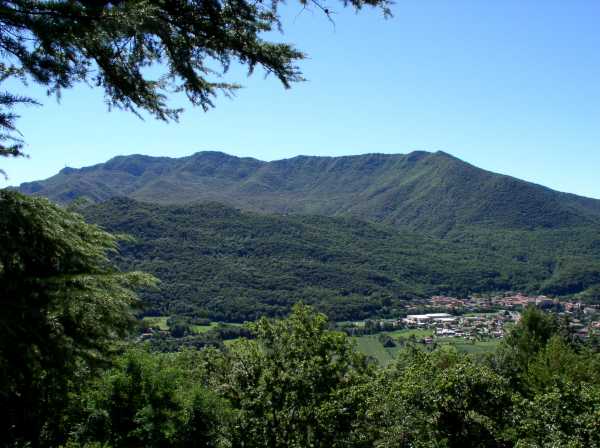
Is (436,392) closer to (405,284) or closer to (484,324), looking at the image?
(484,324)

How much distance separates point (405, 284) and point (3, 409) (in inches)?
5037

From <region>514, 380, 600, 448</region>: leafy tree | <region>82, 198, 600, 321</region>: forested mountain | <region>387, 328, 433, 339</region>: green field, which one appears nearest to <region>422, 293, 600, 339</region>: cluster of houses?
<region>387, 328, 433, 339</region>: green field

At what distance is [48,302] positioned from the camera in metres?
3.80

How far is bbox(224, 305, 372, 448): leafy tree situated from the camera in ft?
35.4

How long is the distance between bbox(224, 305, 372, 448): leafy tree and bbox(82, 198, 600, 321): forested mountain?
69780mm

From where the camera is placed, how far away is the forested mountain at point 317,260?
100 meters

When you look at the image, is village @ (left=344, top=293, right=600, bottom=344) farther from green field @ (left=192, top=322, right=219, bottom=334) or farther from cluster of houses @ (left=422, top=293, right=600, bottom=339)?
green field @ (left=192, top=322, right=219, bottom=334)

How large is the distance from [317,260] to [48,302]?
133259 millimetres

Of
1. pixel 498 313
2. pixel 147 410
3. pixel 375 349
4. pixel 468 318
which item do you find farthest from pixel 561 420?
pixel 498 313

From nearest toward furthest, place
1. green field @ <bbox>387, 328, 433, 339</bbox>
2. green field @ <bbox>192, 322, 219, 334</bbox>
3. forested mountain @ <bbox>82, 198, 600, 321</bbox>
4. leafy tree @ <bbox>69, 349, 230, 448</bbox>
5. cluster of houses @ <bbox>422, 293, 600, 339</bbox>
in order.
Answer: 1. leafy tree @ <bbox>69, 349, 230, 448</bbox>
2. green field @ <bbox>192, 322, 219, 334</bbox>
3. green field @ <bbox>387, 328, 433, 339</bbox>
4. cluster of houses @ <bbox>422, 293, 600, 339</bbox>
5. forested mountain @ <bbox>82, 198, 600, 321</bbox>

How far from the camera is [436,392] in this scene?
9891mm

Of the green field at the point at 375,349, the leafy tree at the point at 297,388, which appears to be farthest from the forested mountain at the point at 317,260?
the leafy tree at the point at 297,388

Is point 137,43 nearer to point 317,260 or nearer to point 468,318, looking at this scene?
point 468,318

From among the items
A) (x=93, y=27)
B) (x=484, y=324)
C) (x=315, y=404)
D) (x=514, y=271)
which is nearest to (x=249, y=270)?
(x=484, y=324)
